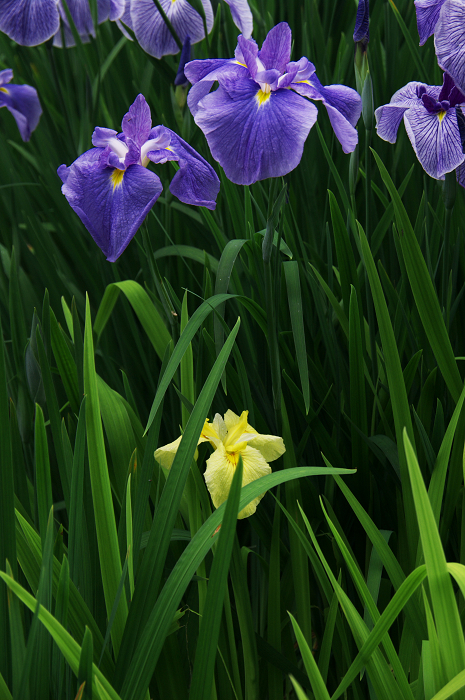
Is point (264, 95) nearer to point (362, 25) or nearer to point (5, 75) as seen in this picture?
point (362, 25)

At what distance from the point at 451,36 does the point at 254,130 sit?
13.3 inches

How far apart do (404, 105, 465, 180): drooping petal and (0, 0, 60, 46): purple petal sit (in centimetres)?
106

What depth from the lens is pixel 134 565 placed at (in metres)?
0.69

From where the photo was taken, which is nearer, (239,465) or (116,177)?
(239,465)

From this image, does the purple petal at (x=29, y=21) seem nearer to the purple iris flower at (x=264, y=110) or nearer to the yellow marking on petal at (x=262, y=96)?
the purple iris flower at (x=264, y=110)

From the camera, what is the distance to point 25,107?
5.09ft

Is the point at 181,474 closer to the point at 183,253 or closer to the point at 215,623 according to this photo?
the point at 215,623

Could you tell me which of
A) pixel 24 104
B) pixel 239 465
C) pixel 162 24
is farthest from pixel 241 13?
pixel 239 465

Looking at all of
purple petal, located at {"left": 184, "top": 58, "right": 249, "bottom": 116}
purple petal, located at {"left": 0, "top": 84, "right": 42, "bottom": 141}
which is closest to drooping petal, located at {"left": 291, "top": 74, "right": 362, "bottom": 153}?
purple petal, located at {"left": 184, "top": 58, "right": 249, "bottom": 116}

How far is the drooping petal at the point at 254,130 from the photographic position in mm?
684

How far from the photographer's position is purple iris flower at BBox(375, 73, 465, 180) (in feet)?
2.52

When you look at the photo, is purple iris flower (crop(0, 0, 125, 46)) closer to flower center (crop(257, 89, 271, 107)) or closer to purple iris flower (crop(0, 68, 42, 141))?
purple iris flower (crop(0, 68, 42, 141))

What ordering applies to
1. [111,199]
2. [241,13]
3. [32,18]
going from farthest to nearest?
1. [32,18]
2. [241,13]
3. [111,199]

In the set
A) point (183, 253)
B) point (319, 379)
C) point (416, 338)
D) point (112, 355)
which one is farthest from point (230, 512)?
point (112, 355)
